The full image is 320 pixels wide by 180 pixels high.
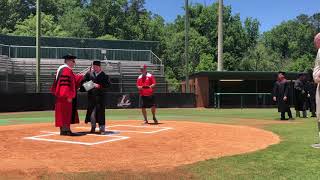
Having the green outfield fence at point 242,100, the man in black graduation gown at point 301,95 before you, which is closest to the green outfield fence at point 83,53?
the green outfield fence at point 242,100

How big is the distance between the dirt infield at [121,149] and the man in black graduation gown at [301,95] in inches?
352

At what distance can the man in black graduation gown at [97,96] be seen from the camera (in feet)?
39.1

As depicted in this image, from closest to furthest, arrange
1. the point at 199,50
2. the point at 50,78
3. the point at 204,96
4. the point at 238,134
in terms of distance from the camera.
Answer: the point at 238,134 → the point at 204,96 → the point at 50,78 → the point at 199,50

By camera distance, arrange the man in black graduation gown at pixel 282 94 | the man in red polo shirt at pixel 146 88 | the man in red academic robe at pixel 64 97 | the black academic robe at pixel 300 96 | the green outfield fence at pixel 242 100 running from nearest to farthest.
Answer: the man in red academic robe at pixel 64 97 → the man in red polo shirt at pixel 146 88 → the man in black graduation gown at pixel 282 94 → the black academic robe at pixel 300 96 → the green outfield fence at pixel 242 100

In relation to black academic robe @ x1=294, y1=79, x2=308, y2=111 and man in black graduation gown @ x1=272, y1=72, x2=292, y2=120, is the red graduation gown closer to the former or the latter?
man in black graduation gown @ x1=272, y1=72, x2=292, y2=120

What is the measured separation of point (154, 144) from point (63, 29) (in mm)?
72184

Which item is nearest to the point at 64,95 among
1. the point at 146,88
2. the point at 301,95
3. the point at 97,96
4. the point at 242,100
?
the point at 97,96

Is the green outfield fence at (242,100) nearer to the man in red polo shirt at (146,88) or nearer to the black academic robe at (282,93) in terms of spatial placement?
the black academic robe at (282,93)

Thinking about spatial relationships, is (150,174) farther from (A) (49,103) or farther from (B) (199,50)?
(B) (199,50)

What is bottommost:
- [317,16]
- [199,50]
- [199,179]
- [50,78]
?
[199,179]

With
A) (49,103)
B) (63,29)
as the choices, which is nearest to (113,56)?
(49,103)

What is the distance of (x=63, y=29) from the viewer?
79.4m

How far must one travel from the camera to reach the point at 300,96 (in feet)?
68.9

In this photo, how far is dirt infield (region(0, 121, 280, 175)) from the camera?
7320 millimetres
